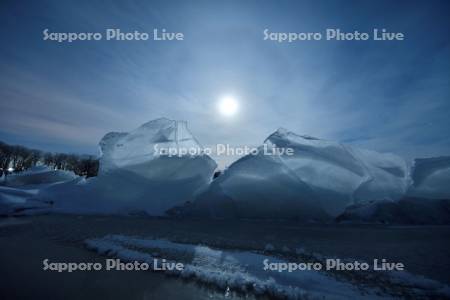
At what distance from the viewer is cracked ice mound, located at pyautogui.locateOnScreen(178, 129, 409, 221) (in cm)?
1107

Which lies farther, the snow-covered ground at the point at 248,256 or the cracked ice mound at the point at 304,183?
the cracked ice mound at the point at 304,183

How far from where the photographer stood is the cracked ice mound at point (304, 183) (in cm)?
1107

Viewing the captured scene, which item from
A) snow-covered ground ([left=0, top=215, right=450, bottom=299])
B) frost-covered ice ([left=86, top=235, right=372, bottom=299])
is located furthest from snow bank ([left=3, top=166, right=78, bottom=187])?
frost-covered ice ([left=86, top=235, right=372, bottom=299])

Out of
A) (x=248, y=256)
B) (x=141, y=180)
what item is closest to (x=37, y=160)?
(x=141, y=180)

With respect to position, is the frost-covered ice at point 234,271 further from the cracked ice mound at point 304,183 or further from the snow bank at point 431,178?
the snow bank at point 431,178

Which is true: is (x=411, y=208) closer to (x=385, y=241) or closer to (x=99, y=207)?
(x=385, y=241)

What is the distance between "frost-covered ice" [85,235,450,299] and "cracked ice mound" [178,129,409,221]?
6610 mm

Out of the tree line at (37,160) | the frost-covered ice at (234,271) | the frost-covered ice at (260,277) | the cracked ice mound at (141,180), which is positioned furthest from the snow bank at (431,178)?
the tree line at (37,160)

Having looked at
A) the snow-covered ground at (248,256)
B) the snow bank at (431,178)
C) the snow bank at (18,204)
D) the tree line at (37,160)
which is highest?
the tree line at (37,160)

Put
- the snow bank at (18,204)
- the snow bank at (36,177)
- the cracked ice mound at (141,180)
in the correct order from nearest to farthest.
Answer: the snow bank at (18,204), the cracked ice mound at (141,180), the snow bank at (36,177)

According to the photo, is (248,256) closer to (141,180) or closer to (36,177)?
(141,180)

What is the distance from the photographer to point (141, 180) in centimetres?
1343

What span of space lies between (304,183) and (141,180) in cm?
789

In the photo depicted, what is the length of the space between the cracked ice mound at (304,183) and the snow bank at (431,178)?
0.43m
